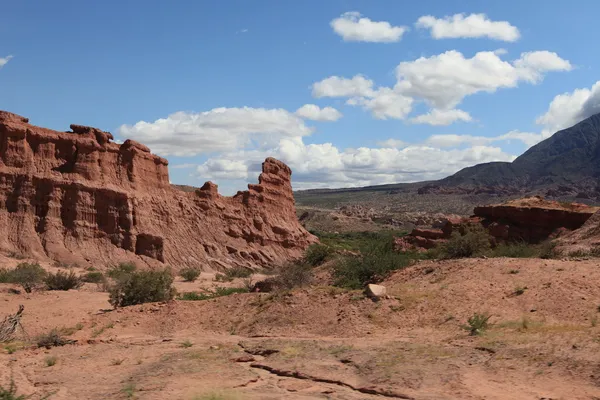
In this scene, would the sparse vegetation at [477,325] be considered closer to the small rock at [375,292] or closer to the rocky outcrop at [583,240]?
the small rock at [375,292]

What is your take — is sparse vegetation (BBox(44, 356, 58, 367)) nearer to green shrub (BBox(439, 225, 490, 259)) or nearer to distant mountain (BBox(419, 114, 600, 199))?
green shrub (BBox(439, 225, 490, 259))

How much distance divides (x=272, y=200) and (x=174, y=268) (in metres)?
16.2

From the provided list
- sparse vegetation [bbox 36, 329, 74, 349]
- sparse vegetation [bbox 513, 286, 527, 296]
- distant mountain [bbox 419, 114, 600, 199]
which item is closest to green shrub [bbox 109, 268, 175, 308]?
sparse vegetation [bbox 36, 329, 74, 349]

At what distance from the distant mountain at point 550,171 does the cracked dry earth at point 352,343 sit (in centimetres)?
10930

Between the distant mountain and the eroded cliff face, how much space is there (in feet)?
309

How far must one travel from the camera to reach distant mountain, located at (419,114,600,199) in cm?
12825

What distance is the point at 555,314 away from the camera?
11.5 meters

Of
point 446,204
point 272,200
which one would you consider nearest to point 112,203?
point 272,200

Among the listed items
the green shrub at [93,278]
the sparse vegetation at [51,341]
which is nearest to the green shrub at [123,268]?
the green shrub at [93,278]

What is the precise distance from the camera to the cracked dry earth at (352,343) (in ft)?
25.2

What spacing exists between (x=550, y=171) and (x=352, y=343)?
510 ft

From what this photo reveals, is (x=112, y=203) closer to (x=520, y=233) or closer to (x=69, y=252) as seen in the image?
(x=69, y=252)

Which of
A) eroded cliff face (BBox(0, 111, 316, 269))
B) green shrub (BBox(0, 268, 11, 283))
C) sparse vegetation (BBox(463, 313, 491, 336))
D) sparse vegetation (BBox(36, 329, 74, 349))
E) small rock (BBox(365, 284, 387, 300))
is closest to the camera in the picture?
sparse vegetation (BBox(463, 313, 491, 336))

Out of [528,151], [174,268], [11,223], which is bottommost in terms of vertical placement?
[174,268]
